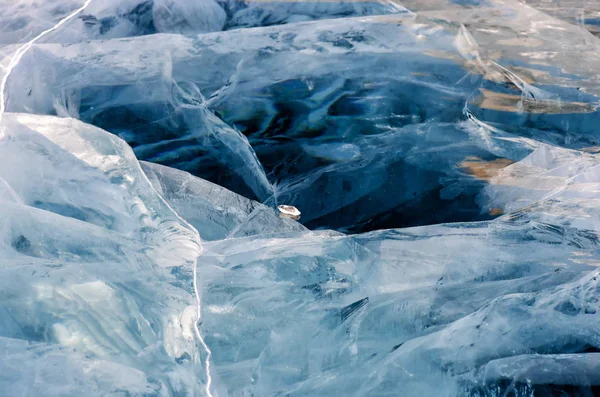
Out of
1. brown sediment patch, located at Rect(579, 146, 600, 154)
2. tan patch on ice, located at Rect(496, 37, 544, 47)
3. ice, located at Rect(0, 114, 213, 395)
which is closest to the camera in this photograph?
ice, located at Rect(0, 114, 213, 395)

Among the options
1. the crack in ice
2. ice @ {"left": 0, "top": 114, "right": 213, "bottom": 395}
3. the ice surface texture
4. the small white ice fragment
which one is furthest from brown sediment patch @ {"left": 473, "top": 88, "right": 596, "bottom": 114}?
the crack in ice

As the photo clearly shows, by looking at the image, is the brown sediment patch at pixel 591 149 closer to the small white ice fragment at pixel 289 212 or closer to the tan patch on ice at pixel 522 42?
the tan patch on ice at pixel 522 42

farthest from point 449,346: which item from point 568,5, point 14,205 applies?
point 568,5

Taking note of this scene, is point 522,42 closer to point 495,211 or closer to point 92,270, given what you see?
point 495,211

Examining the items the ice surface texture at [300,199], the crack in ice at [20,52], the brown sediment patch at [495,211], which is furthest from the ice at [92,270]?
the brown sediment patch at [495,211]

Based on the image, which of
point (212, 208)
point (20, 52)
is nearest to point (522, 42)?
point (212, 208)

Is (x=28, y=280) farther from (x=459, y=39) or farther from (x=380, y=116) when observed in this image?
(x=459, y=39)

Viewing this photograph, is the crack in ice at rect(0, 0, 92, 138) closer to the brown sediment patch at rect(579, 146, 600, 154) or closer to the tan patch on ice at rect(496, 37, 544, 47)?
the tan patch on ice at rect(496, 37, 544, 47)
